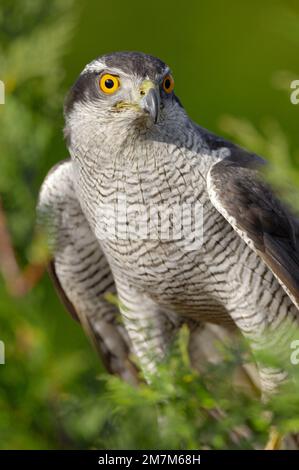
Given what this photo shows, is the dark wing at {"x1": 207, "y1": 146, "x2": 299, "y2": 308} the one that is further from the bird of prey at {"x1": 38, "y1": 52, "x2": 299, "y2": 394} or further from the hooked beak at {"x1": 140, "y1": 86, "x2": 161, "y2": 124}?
the hooked beak at {"x1": 140, "y1": 86, "x2": 161, "y2": 124}

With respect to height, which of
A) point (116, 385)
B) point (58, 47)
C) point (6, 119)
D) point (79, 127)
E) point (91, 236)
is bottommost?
point (91, 236)

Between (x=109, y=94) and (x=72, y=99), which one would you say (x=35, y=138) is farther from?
(x=72, y=99)

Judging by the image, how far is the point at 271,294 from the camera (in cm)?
284

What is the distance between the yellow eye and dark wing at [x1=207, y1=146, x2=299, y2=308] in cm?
47

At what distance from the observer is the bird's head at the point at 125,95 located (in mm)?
2605

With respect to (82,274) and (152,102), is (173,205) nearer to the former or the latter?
(152,102)

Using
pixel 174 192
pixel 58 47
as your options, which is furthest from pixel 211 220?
pixel 58 47

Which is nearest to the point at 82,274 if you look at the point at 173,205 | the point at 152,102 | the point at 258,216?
the point at 173,205

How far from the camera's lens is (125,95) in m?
2.69

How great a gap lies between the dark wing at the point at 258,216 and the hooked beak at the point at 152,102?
38 centimetres

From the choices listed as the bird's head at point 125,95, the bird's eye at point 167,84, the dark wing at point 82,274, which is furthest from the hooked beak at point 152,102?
the dark wing at point 82,274

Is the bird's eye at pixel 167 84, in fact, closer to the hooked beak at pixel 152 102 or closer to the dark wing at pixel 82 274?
the hooked beak at pixel 152 102
